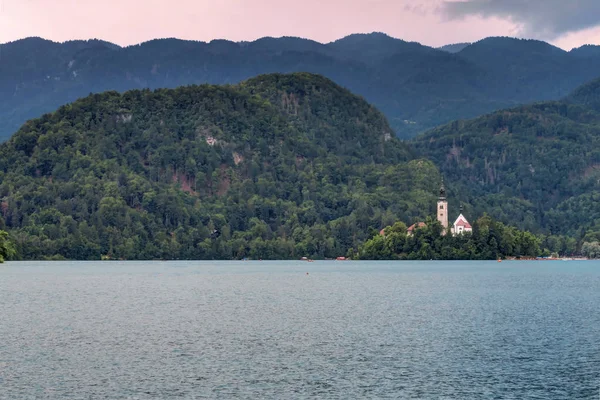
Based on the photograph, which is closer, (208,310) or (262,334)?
(262,334)

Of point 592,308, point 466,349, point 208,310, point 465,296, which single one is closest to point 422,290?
point 465,296

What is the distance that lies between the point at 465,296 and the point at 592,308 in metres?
22.9

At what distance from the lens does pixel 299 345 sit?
3076 inches

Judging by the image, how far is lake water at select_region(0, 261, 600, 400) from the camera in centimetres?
6038

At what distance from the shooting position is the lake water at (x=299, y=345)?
60.4 metres

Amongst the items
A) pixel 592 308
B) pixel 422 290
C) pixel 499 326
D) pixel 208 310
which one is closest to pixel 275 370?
pixel 499 326

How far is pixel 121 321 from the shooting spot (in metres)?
96.6

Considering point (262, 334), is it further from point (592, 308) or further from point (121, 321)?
point (592, 308)

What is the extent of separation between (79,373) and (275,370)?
13.3 metres

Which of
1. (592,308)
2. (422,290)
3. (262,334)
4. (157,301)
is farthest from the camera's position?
(422,290)

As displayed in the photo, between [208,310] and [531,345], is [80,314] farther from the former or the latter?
[531,345]

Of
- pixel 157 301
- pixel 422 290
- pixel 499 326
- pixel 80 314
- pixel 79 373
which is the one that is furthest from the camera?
pixel 422 290

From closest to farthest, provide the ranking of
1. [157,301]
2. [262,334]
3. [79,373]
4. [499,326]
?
[79,373] → [262,334] → [499,326] → [157,301]

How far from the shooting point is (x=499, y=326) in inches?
3615
